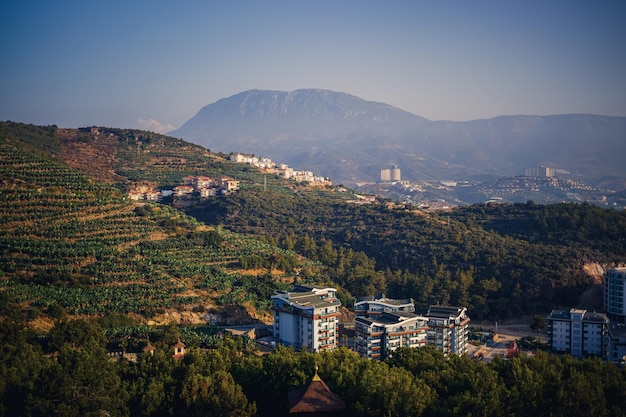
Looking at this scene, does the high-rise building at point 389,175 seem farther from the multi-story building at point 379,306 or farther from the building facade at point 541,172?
the multi-story building at point 379,306

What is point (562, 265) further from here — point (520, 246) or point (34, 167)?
point (34, 167)

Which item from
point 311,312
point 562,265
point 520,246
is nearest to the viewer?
point 311,312

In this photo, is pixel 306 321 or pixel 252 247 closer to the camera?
pixel 306 321

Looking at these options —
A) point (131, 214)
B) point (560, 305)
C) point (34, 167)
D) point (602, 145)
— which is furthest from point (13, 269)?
point (602, 145)

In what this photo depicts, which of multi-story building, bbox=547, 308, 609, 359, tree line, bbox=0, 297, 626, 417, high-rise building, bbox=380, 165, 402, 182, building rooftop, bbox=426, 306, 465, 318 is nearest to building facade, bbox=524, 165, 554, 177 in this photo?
high-rise building, bbox=380, 165, 402, 182

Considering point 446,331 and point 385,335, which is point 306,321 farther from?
point 446,331

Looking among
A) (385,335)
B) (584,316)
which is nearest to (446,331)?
(385,335)

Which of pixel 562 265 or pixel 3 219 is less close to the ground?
pixel 3 219

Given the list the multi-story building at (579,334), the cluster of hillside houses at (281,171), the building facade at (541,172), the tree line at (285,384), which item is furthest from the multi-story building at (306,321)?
the building facade at (541,172)
